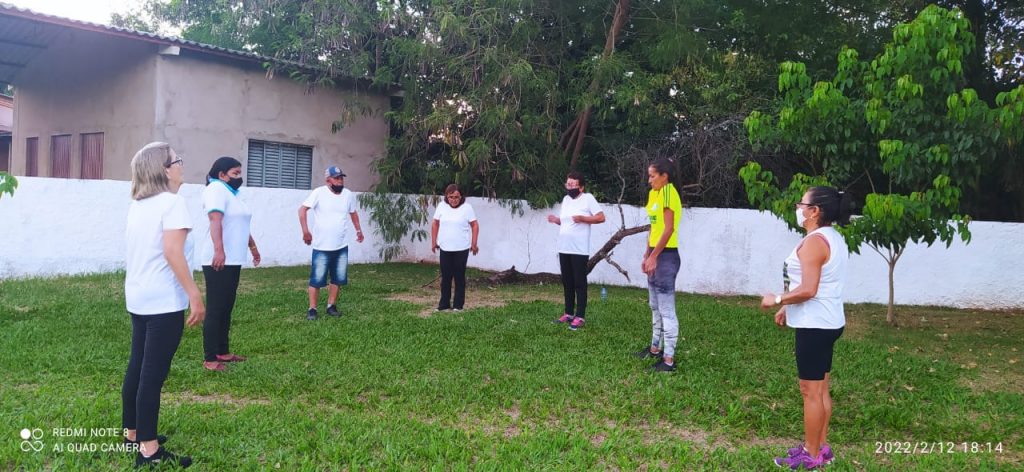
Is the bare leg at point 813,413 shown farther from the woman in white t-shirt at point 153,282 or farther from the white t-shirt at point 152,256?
the white t-shirt at point 152,256

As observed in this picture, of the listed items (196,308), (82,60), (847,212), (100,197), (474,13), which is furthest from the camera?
(82,60)

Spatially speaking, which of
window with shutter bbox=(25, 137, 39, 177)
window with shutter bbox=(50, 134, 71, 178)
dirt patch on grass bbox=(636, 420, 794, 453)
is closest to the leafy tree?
dirt patch on grass bbox=(636, 420, 794, 453)

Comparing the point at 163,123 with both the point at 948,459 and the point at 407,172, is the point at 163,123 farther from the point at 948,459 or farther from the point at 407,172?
the point at 948,459

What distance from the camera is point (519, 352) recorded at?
630 cm

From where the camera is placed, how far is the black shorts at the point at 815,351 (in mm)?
3625

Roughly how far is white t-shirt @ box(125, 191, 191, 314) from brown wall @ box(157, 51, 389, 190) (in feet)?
31.0

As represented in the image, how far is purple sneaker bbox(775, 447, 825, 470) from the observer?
378 centimetres

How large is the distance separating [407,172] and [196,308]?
10138 mm

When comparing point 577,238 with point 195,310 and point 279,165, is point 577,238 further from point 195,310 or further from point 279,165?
point 279,165

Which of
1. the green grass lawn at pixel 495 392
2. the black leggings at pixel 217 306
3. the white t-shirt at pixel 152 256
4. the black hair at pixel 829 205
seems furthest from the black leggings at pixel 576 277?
the white t-shirt at pixel 152 256

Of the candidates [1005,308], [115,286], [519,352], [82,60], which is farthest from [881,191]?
[82,60]

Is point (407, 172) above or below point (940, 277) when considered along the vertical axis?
above

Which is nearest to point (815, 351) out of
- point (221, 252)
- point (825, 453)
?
point (825, 453)

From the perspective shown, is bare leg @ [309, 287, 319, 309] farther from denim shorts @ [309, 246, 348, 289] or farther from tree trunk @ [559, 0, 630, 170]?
tree trunk @ [559, 0, 630, 170]
